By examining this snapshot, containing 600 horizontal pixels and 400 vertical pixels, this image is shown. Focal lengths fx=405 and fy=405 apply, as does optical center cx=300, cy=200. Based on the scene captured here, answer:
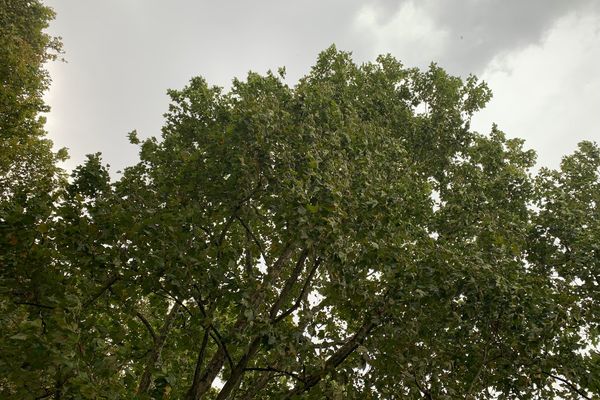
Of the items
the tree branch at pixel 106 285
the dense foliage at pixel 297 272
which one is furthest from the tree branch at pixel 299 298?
the tree branch at pixel 106 285

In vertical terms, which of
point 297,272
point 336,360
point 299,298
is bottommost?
point 336,360

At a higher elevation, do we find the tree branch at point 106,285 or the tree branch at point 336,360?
the tree branch at point 336,360

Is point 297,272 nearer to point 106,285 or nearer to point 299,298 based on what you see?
point 299,298

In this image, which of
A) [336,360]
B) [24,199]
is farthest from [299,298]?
[24,199]

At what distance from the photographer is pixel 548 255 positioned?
10.6 metres

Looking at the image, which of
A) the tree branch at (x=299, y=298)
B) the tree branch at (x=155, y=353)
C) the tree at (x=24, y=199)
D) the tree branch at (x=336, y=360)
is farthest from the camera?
the tree branch at (x=155, y=353)

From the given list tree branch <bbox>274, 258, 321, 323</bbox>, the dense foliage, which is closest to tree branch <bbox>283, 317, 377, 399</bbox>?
the dense foliage

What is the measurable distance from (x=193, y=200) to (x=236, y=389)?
473 cm

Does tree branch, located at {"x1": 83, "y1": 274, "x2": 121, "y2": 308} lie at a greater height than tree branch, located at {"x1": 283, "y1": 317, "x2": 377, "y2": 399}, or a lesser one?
lesser

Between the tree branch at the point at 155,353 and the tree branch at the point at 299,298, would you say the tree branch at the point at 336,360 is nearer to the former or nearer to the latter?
the tree branch at the point at 299,298

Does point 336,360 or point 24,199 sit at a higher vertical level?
point 336,360

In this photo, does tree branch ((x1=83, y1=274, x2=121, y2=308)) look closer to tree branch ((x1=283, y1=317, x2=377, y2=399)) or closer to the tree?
the tree

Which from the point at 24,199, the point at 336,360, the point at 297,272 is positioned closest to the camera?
the point at 24,199

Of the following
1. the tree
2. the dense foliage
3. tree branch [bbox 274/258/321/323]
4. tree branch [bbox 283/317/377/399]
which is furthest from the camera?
tree branch [bbox 274/258/321/323]
